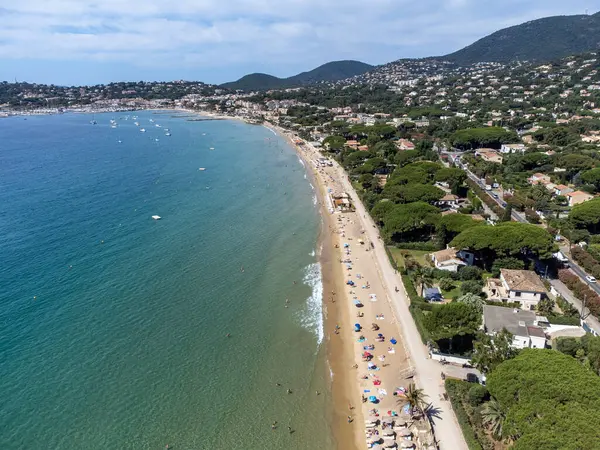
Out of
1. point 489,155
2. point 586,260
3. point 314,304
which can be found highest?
point 489,155

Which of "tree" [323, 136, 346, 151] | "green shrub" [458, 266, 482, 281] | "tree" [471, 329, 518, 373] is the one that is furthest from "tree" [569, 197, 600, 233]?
"tree" [323, 136, 346, 151]

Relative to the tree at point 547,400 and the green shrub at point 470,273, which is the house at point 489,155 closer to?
the green shrub at point 470,273

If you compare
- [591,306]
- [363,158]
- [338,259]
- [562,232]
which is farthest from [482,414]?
[363,158]

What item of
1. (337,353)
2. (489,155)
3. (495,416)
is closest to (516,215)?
(489,155)

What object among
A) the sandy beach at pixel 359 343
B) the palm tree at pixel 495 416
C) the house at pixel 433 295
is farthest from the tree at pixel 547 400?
the house at pixel 433 295

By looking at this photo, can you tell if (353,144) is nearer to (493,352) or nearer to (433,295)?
(433,295)

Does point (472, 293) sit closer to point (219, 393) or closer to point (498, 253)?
point (498, 253)
